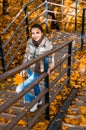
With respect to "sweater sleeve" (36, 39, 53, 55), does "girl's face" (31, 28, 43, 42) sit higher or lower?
higher

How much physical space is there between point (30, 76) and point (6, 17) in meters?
11.4

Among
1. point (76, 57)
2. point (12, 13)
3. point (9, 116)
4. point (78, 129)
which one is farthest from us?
point (12, 13)

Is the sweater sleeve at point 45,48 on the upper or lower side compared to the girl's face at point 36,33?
lower

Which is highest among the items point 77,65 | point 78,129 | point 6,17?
point 6,17

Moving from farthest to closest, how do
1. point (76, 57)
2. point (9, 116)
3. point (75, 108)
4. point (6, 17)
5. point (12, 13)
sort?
point (12, 13) → point (6, 17) → point (76, 57) → point (75, 108) → point (9, 116)

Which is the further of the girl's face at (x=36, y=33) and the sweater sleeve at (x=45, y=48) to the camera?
the sweater sleeve at (x=45, y=48)

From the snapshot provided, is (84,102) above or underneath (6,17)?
underneath

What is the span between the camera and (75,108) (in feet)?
18.0

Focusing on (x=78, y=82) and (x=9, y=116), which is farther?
(x=78, y=82)

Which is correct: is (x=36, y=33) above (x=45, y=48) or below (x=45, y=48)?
above

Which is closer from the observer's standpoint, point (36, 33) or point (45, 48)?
point (36, 33)

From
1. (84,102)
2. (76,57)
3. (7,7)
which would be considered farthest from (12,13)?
(84,102)

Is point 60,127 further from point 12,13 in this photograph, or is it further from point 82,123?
point 12,13

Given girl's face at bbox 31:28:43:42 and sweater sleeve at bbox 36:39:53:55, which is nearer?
girl's face at bbox 31:28:43:42
